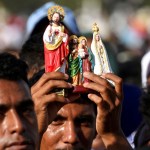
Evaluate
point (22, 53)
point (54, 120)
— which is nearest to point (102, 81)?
point (54, 120)

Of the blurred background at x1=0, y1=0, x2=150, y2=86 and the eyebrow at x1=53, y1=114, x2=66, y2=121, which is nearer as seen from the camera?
the eyebrow at x1=53, y1=114, x2=66, y2=121

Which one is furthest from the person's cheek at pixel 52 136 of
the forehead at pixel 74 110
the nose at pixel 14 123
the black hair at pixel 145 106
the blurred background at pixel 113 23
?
the blurred background at pixel 113 23

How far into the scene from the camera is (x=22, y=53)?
28.6ft

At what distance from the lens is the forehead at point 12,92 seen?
6172 millimetres

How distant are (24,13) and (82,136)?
689 inches

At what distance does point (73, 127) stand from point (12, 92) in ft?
4.12

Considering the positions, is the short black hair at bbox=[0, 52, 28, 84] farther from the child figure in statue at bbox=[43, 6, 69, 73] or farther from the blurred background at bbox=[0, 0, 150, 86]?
the blurred background at bbox=[0, 0, 150, 86]

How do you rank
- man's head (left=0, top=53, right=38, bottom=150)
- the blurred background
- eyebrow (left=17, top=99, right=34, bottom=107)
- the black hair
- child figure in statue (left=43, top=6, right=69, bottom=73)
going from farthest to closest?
the blurred background, the black hair, child figure in statue (left=43, top=6, right=69, bottom=73), eyebrow (left=17, top=99, right=34, bottom=107), man's head (left=0, top=53, right=38, bottom=150)

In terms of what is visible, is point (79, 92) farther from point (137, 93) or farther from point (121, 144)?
point (137, 93)

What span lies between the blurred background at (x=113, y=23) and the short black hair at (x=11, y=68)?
6.97 m

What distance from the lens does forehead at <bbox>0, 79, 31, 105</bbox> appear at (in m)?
6.17

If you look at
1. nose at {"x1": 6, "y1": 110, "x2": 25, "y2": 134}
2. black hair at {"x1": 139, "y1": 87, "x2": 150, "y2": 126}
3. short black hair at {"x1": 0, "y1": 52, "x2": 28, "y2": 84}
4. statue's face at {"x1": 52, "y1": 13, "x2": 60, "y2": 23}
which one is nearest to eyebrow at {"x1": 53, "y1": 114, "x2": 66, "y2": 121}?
black hair at {"x1": 139, "y1": 87, "x2": 150, "y2": 126}

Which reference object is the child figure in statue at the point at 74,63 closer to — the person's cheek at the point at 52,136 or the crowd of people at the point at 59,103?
the crowd of people at the point at 59,103

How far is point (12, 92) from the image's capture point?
20.4 feet
